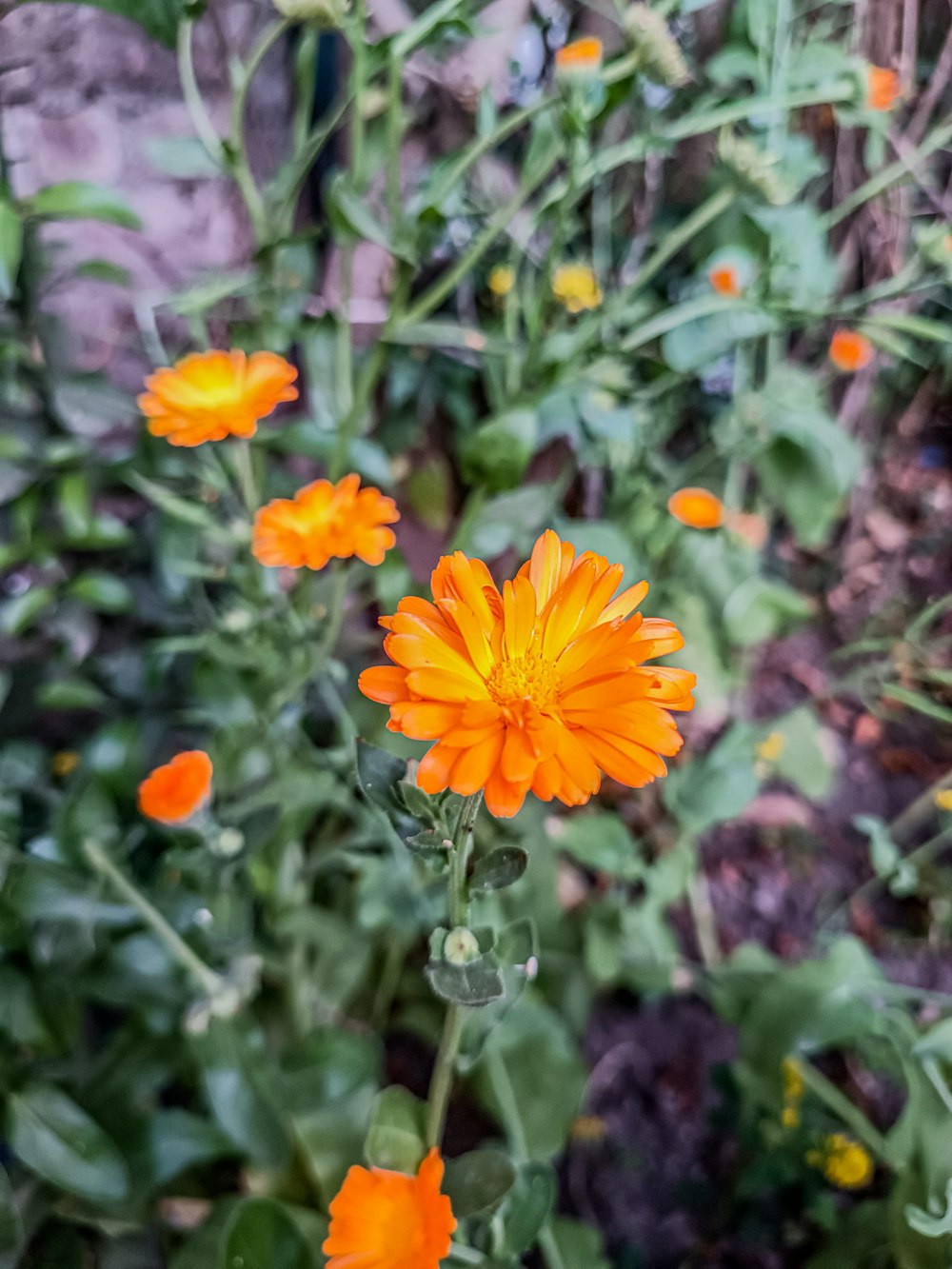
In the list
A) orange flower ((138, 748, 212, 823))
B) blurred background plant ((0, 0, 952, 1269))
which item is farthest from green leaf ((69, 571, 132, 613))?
orange flower ((138, 748, 212, 823))

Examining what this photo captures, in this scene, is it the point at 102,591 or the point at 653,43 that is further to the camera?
the point at 102,591

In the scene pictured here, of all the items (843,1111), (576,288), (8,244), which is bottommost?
(843,1111)

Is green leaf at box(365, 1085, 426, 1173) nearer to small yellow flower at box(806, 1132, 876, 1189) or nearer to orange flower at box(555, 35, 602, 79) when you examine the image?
small yellow flower at box(806, 1132, 876, 1189)

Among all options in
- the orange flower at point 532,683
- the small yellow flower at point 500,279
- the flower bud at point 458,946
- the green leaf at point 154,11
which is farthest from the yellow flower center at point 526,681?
the small yellow flower at point 500,279

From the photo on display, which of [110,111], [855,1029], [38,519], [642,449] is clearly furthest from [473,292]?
[855,1029]

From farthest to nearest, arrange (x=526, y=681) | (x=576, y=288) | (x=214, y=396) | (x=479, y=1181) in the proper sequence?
(x=576, y=288) → (x=214, y=396) → (x=479, y=1181) → (x=526, y=681)

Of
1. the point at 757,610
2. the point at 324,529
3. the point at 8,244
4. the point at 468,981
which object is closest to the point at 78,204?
the point at 8,244

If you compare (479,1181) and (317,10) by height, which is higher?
(317,10)

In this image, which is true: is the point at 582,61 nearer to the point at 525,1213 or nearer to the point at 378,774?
the point at 378,774
